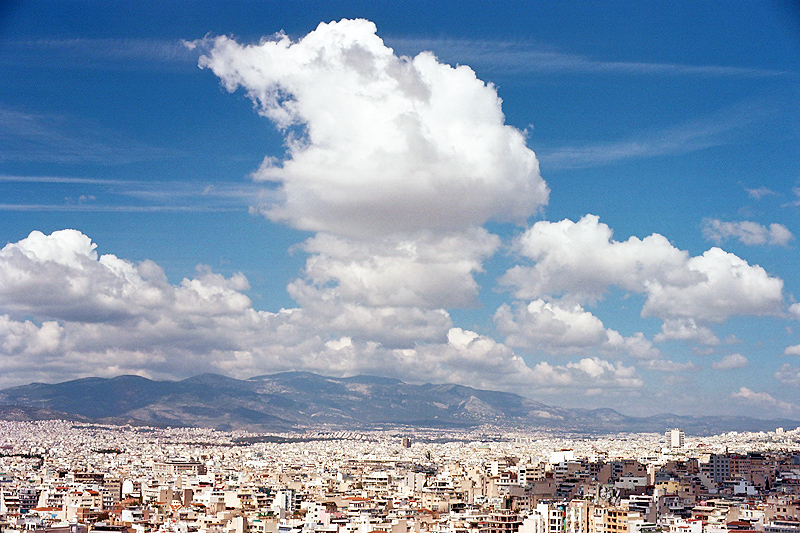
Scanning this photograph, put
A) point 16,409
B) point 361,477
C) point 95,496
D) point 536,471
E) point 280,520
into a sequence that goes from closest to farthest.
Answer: point 280,520, point 95,496, point 536,471, point 361,477, point 16,409

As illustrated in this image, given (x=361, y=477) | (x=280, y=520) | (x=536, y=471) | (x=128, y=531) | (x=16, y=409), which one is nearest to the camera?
(x=128, y=531)

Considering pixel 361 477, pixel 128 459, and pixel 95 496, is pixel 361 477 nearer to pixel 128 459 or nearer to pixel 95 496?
pixel 95 496

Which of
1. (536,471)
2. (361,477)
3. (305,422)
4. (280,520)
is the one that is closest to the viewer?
(280,520)

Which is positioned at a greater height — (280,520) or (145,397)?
(145,397)

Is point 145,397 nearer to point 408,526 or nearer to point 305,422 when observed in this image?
point 305,422

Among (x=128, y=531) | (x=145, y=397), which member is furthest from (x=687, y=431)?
(x=128, y=531)

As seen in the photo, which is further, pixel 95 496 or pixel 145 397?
pixel 145 397

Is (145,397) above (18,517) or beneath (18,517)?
above

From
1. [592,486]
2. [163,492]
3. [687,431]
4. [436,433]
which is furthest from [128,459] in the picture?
[687,431]

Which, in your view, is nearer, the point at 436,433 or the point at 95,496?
the point at 95,496
